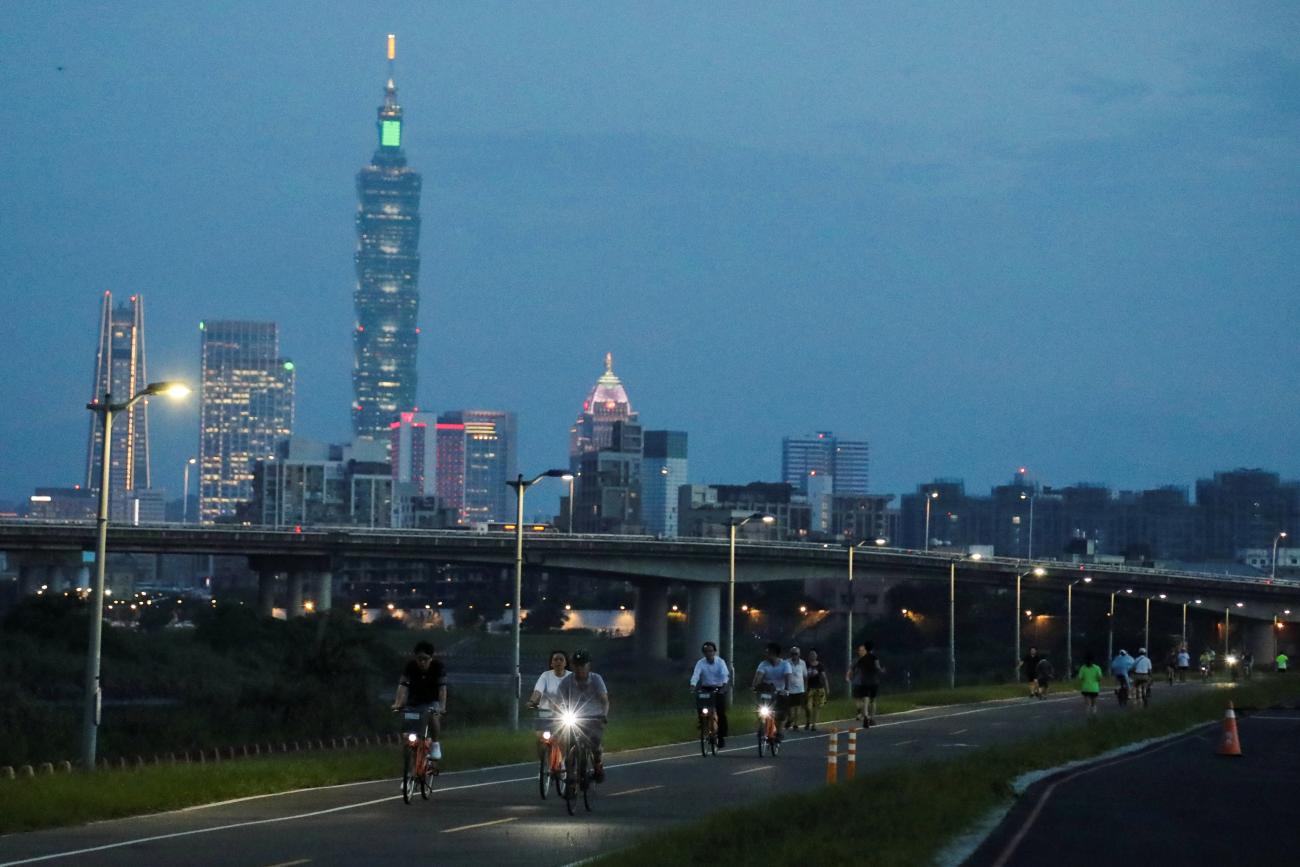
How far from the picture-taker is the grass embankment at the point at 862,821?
16781mm

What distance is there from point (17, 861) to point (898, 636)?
142712 millimetres

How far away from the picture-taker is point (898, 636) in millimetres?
157125

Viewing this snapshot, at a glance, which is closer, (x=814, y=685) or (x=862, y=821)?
(x=862, y=821)

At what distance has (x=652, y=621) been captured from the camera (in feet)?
435

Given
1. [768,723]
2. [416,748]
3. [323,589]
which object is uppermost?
[323,589]

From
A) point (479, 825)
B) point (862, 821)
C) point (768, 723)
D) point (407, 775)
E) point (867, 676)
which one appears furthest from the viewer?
point (867, 676)

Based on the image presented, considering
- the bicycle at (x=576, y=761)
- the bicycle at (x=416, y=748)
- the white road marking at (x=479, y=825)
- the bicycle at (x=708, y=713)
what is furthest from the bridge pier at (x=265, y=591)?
the white road marking at (x=479, y=825)

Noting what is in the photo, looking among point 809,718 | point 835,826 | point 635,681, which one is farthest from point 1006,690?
point 835,826

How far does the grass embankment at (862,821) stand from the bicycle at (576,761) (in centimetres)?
273

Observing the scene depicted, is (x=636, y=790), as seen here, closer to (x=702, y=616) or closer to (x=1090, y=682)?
(x=1090, y=682)

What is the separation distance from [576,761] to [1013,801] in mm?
5454

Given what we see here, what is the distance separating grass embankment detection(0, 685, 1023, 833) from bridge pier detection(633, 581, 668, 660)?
303ft

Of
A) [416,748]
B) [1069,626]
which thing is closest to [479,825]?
[416,748]

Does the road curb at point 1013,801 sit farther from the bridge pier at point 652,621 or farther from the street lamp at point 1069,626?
the bridge pier at point 652,621
